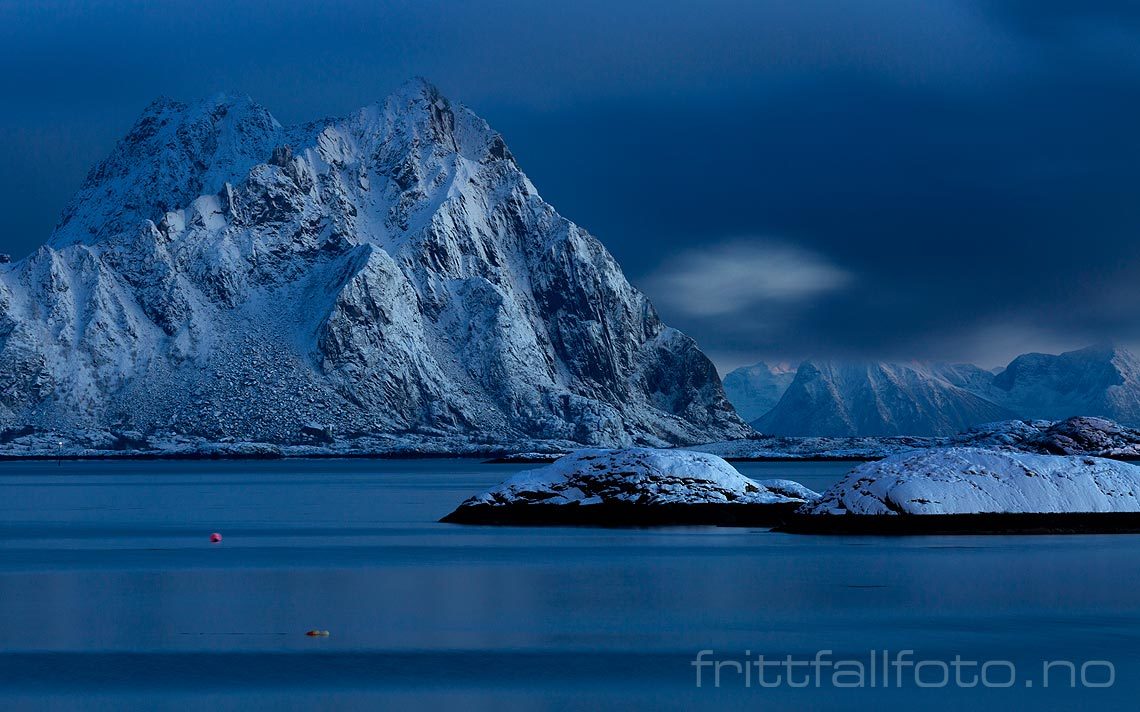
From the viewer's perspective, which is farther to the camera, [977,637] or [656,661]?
[977,637]

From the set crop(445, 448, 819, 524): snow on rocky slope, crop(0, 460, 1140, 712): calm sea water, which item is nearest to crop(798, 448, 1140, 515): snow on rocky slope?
crop(0, 460, 1140, 712): calm sea water

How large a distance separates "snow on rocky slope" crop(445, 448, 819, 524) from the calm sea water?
7.61 metres

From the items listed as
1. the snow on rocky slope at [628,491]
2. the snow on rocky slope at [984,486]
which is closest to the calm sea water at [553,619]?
the snow on rocky slope at [984,486]

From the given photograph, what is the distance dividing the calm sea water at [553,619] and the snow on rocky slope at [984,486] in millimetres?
2794

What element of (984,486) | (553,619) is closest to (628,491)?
(984,486)

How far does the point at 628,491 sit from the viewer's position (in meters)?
76.1

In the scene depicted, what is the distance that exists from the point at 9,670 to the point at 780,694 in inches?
550

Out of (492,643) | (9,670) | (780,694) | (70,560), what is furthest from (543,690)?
(70,560)

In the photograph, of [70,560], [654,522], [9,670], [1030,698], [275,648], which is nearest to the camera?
[1030,698]

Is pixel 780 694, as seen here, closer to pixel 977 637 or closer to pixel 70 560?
pixel 977 637

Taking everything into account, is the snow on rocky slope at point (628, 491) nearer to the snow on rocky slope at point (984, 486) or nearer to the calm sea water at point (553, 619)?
the calm sea water at point (553, 619)

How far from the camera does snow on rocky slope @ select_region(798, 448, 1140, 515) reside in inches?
2438

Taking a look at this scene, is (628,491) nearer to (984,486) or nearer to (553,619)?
(984,486)

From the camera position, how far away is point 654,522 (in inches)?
2980
